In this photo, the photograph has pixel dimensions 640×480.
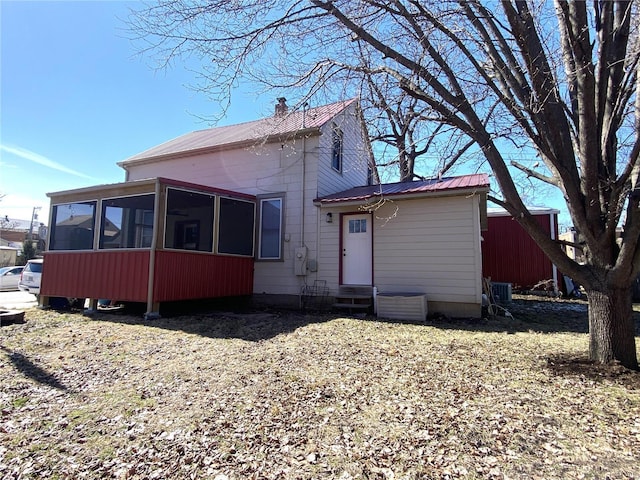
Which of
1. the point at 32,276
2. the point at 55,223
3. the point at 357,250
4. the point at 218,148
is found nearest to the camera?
the point at 357,250

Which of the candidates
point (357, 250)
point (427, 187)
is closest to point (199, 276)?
point (357, 250)

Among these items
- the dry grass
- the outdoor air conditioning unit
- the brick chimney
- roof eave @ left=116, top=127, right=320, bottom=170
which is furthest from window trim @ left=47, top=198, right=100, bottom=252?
the outdoor air conditioning unit

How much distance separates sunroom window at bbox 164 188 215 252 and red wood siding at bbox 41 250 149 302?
0.82m

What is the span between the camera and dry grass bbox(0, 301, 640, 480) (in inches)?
98.6

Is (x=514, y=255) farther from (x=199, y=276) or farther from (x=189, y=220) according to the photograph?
(x=189, y=220)

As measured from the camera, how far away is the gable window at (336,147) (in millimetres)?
10703

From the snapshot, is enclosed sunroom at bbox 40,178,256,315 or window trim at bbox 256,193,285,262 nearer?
enclosed sunroom at bbox 40,178,256,315

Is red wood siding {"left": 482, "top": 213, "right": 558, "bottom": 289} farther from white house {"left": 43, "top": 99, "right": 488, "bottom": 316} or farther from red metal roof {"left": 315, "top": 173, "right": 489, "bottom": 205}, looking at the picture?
red metal roof {"left": 315, "top": 173, "right": 489, "bottom": 205}

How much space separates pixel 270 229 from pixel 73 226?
17.0 ft

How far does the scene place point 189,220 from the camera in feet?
28.7

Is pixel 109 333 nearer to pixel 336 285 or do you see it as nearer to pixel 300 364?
pixel 300 364

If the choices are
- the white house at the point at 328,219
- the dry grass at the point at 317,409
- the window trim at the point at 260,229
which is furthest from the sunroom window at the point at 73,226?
the window trim at the point at 260,229

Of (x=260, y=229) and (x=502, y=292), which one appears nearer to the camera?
(x=260, y=229)

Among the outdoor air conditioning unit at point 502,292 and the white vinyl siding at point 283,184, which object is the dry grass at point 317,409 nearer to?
the white vinyl siding at point 283,184
